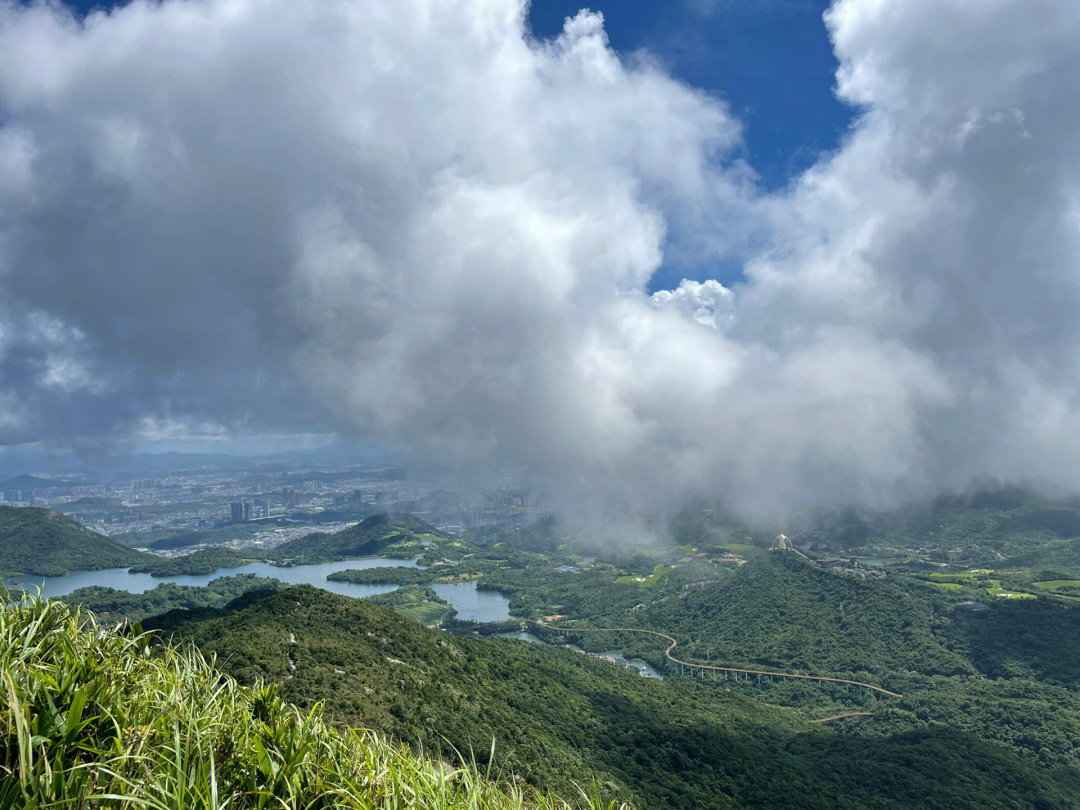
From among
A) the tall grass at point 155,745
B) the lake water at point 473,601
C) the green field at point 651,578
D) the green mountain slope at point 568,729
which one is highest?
the tall grass at point 155,745

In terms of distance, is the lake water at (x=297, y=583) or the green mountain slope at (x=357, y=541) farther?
the green mountain slope at (x=357, y=541)

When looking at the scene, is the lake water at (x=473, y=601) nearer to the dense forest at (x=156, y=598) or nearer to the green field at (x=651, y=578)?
the green field at (x=651, y=578)

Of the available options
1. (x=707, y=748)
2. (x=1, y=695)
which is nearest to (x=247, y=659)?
(x=1, y=695)

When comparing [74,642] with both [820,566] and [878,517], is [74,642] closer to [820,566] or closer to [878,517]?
[820,566]

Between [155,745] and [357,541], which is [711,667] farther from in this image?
[357,541]

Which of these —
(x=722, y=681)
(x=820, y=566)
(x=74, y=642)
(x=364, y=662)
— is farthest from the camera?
(x=820, y=566)

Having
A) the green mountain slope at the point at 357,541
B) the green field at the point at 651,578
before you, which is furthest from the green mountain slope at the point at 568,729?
the green mountain slope at the point at 357,541
